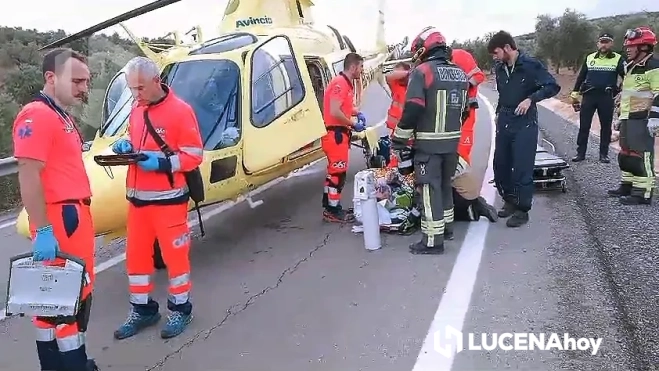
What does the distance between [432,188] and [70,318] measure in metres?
3.63

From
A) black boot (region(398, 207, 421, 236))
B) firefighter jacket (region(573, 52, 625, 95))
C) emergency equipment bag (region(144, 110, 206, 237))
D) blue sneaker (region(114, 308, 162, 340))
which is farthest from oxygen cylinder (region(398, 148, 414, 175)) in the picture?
firefighter jacket (region(573, 52, 625, 95))

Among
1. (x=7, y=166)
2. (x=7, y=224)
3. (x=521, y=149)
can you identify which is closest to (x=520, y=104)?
(x=521, y=149)

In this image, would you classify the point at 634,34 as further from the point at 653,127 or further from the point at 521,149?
the point at 521,149

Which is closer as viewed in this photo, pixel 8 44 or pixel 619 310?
pixel 619 310

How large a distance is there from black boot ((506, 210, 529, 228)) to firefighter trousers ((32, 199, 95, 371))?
4575mm

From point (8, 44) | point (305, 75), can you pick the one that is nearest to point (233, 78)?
point (305, 75)

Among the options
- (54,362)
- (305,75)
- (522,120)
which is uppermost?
(305,75)

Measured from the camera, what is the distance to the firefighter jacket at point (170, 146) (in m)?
4.53

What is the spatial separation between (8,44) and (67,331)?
26.7 meters

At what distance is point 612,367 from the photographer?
3723 millimetres

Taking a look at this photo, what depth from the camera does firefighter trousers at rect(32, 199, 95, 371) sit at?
366cm

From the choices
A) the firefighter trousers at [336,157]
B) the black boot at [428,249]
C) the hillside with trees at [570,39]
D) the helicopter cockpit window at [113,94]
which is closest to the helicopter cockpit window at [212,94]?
the helicopter cockpit window at [113,94]

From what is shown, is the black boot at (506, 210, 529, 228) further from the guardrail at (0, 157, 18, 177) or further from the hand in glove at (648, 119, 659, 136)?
the guardrail at (0, 157, 18, 177)

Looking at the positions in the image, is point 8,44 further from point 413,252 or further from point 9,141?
point 413,252
